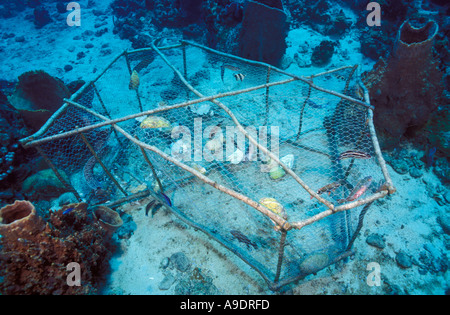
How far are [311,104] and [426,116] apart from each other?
2.56 meters

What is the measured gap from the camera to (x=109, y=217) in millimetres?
3900

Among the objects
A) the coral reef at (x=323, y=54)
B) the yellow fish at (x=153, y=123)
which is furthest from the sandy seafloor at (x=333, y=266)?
the coral reef at (x=323, y=54)

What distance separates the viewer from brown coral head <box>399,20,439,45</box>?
4.07 metres

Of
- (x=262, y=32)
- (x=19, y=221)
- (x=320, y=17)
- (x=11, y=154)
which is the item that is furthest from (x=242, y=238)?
(x=320, y=17)

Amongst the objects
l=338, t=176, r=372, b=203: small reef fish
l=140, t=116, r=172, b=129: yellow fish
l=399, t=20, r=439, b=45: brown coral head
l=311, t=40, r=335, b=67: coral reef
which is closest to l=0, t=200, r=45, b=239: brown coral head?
l=140, t=116, r=172, b=129: yellow fish

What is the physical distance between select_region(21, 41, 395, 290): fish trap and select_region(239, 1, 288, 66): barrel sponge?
74 centimetres

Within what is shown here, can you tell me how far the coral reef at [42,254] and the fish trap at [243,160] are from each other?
849 millimetres

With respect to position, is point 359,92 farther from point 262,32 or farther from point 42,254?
point 42,254

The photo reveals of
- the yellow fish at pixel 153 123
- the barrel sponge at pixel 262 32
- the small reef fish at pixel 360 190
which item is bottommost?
the yellow fish at pixel 153 123

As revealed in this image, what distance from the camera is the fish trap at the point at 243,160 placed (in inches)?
131

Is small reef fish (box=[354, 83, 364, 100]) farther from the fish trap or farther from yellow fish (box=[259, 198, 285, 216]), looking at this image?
yellow fish (box=[259, 198, 285, 216])

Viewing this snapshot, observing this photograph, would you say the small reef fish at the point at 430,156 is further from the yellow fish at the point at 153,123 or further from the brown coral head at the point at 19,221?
the brown coral head at the point at 19,221

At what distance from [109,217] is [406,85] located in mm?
6436

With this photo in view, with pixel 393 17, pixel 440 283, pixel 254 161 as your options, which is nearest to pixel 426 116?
pixel 440 283
